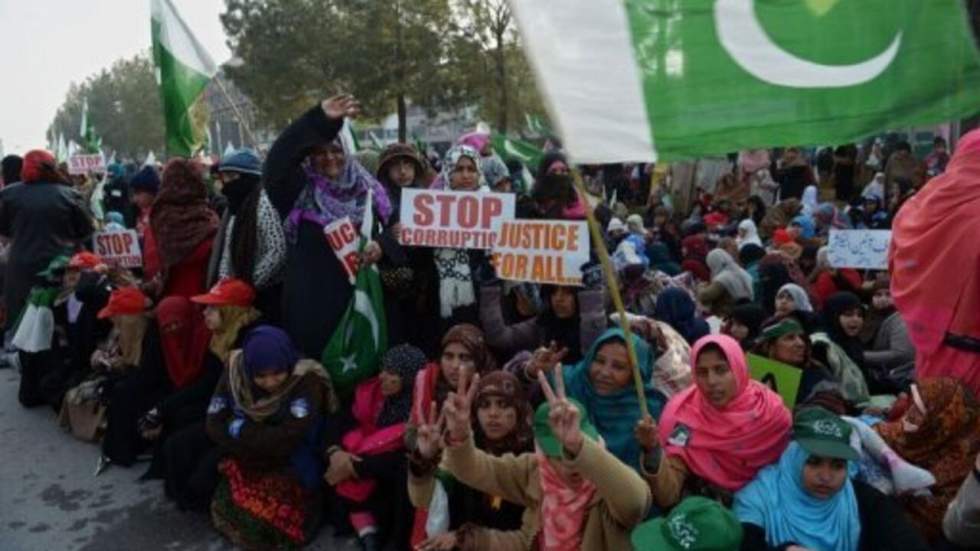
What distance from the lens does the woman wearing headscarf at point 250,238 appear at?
3994 millimetres

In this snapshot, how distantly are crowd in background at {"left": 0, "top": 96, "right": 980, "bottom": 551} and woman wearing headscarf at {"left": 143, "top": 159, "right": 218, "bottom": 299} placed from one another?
13 millimetres

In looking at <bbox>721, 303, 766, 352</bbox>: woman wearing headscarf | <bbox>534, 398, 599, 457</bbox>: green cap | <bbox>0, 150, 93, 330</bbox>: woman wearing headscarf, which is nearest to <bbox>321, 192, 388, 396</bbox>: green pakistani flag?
<bbox>534, 398, 599, 457</bbox>: green cap

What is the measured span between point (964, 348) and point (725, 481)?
998 mm

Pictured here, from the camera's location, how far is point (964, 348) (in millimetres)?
2834

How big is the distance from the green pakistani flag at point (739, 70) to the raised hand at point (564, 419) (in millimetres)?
672

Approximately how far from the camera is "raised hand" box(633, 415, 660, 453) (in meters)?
2.24

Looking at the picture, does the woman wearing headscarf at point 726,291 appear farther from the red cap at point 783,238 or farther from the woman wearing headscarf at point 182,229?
the woman wearing headscarf at point 182,229

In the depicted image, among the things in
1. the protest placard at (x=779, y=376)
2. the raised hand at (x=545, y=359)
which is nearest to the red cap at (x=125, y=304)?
the raised hand at (x=545, y=359)

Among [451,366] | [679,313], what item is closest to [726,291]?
[679,313]

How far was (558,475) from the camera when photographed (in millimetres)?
Answer: 2592

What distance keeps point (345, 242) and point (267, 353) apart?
624 mm

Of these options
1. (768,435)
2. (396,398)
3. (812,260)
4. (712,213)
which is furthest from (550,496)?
(712,213)

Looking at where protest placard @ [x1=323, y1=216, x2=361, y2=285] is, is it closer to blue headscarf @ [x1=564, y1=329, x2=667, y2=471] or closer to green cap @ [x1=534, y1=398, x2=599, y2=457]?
blue headscarf @ [x1=564, y1=329, x2=667, y2=471]

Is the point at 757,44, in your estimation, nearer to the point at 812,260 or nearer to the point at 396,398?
the point at 396,398
